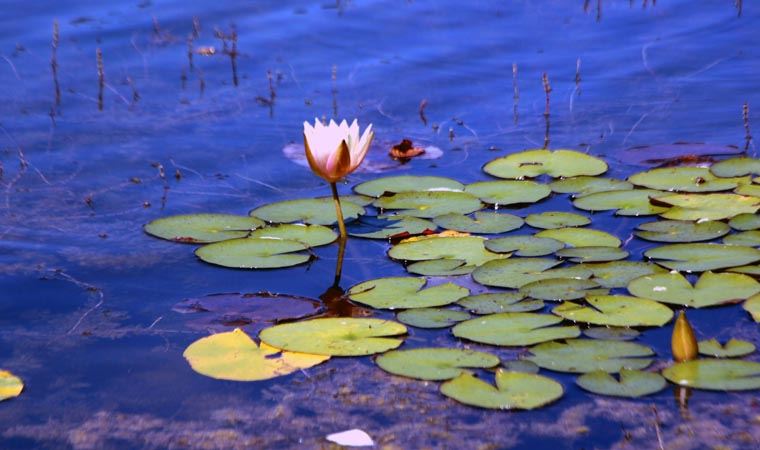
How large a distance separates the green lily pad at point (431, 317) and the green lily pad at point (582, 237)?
0.68m

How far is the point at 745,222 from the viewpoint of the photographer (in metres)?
3.75

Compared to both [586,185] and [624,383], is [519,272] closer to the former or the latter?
[624,383]

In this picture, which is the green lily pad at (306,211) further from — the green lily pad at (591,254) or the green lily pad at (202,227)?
the green lily pad at (591,254)

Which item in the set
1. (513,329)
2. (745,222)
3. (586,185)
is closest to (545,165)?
(586,185)

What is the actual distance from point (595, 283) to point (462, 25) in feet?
13.4

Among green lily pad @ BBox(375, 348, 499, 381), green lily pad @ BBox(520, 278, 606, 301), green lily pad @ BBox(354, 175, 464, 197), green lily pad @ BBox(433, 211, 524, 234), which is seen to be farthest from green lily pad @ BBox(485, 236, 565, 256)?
green lily pad @ BBox(375, 348, 499, 381)

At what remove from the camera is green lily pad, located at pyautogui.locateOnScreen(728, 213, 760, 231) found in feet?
12.2

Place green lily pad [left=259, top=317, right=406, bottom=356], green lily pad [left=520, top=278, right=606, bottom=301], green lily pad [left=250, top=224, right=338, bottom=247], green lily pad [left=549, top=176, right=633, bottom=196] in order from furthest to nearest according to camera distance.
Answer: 1. green lily pad [left=549, top=176, right=633, bottom=196]
2. green lily pad [left=250, top=224, right=338, bottom=247]
3. green lily pad [left=520, top=278, right=606, bottom=301]
4. green lily pad [left=259, top=317, right=406, bottom=356]

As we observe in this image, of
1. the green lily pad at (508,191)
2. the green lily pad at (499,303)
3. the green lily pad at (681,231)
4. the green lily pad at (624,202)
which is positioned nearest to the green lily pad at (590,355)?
the green lily pad at (499,303)

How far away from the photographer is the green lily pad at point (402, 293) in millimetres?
3285

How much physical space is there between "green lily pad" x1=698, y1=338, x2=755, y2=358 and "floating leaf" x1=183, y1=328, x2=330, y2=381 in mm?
1062

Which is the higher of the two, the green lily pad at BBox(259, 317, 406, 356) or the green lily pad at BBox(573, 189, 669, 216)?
the green lily pad at BBox(573, 189, 669, 216)

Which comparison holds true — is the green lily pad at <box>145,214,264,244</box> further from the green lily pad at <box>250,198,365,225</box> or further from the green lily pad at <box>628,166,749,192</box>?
the green lily pad at <box>628,166,749,192</box>

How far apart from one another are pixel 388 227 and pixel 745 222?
4.22 ft
